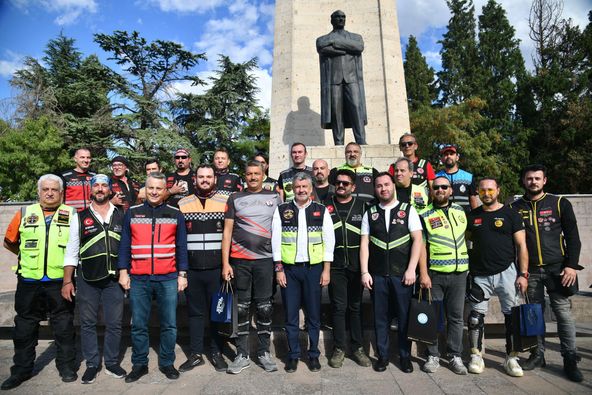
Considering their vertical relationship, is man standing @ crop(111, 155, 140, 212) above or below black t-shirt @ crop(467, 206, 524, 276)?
above

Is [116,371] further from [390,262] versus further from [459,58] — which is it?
[459,58]

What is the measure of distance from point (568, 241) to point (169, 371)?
427 cm

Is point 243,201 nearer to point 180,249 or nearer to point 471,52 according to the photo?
point 180,249

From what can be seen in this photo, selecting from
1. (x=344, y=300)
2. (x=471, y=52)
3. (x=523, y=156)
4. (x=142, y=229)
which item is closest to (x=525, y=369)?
(x=344, y=300)

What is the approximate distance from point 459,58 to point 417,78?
311cm

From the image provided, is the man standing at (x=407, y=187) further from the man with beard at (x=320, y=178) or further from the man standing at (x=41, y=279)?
the man standing at (x=41, y=279)

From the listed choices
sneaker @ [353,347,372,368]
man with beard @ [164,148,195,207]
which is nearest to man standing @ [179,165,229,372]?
man with beard @ [164,148,195,207]

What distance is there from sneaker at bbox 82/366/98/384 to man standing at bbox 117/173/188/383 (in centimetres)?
35

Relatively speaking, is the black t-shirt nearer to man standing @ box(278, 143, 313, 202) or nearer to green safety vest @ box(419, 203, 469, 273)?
green safety vest @ box(419, 203, 469, 273)

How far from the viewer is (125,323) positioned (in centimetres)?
479

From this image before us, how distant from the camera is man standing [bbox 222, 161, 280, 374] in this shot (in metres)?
3.91

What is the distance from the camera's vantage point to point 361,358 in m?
3.99

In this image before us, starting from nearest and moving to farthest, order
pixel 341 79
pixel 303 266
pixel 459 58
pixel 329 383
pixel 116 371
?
pixel 329 383, pixel 116 371, pixel 303 266, pixel 341 79, pixel 459 58

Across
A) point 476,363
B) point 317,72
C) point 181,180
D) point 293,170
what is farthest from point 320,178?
point 317,72
